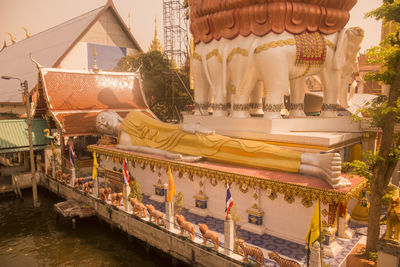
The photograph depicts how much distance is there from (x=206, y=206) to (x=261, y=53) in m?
6.33

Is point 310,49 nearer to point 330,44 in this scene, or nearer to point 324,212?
point 330,44

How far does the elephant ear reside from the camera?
12.4 metres

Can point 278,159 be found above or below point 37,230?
above

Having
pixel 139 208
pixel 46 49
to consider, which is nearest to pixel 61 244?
pixel 139 208

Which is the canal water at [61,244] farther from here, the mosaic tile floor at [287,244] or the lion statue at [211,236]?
the mosaic tile floor at [287,244]

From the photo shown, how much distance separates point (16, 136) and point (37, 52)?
2108cm

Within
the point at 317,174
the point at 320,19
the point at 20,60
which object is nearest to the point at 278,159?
Result: the point at 317,174

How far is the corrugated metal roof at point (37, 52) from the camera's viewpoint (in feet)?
98.7

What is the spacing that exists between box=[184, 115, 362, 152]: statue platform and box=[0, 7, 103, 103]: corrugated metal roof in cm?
2209

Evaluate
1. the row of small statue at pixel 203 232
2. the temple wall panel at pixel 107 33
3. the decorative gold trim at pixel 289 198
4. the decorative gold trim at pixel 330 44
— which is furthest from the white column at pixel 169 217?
the temple wall panel at pixel 107 33

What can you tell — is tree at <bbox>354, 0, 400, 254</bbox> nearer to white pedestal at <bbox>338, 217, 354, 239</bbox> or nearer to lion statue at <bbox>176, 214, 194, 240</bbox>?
white pedestal at <bbox>338, 217, 354, 239</bbox>

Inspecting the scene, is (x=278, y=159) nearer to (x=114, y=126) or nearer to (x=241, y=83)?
(x=241, y=83)

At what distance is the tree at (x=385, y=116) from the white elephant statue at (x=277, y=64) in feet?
13.0

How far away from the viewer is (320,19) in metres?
12.1
